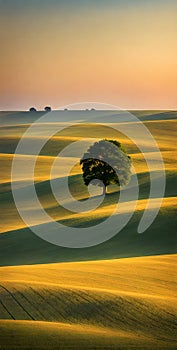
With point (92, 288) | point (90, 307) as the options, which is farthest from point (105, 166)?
point (90, 307)

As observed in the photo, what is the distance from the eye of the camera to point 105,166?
6531 cm

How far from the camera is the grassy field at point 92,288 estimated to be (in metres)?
21.5

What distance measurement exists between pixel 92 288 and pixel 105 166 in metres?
37.7

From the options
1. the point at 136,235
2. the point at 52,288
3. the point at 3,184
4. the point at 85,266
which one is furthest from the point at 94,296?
the point at 3,184

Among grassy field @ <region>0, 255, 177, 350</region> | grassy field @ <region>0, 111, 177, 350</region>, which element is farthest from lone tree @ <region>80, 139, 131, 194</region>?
grassy field @ <region>0, 255, 177, 350</region>

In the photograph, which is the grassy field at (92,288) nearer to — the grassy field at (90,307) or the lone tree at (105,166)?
the grassy field at (90,307)

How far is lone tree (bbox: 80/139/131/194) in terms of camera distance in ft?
215

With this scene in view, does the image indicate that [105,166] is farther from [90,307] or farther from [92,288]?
[90,307]

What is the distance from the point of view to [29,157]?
331ft

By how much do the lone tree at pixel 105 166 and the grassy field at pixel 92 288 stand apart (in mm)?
4975

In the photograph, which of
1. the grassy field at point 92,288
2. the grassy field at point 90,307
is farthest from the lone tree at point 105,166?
the grassy field at point 90,307

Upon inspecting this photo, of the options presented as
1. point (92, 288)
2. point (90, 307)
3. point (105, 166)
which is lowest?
point (90, 307)

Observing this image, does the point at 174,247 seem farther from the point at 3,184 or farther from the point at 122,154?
the point at 3,184

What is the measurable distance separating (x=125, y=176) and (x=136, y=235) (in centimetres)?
2147
